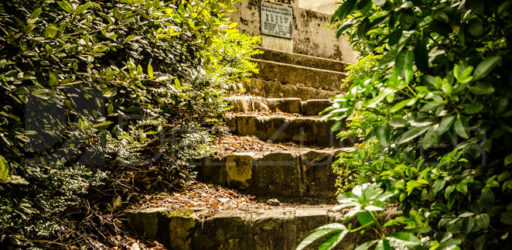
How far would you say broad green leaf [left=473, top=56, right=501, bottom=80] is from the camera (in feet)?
2.16

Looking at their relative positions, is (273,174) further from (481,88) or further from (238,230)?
(481,88)

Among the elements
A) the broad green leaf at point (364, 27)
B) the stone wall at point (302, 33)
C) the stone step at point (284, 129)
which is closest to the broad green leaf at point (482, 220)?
the broad green leaf at point (364, 27)

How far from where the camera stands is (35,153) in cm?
156

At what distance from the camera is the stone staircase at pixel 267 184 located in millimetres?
2023

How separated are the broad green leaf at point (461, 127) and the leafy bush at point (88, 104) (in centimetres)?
165

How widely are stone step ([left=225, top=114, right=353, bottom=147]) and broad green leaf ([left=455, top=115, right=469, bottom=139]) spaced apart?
2984 millimetres

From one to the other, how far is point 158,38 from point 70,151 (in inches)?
42.5

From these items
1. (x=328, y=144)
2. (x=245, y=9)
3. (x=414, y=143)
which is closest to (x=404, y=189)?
(x=414, y=143)

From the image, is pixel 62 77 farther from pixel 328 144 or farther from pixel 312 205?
pixel 328 144

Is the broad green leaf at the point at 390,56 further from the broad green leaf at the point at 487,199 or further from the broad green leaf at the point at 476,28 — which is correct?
the broad green leaf at the point at 487,199

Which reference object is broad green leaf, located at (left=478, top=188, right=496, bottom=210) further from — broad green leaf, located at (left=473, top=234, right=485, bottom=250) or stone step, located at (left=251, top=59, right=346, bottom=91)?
stone step, located at (left=251, top=59, right=346, bottom=91)

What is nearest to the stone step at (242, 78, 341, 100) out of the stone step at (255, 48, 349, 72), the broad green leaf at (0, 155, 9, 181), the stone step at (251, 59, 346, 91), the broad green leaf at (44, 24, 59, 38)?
the stone step at (251, 59, 346, 91)

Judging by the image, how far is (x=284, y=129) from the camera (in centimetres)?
369

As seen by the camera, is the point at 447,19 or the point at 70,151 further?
the point at 70,151
